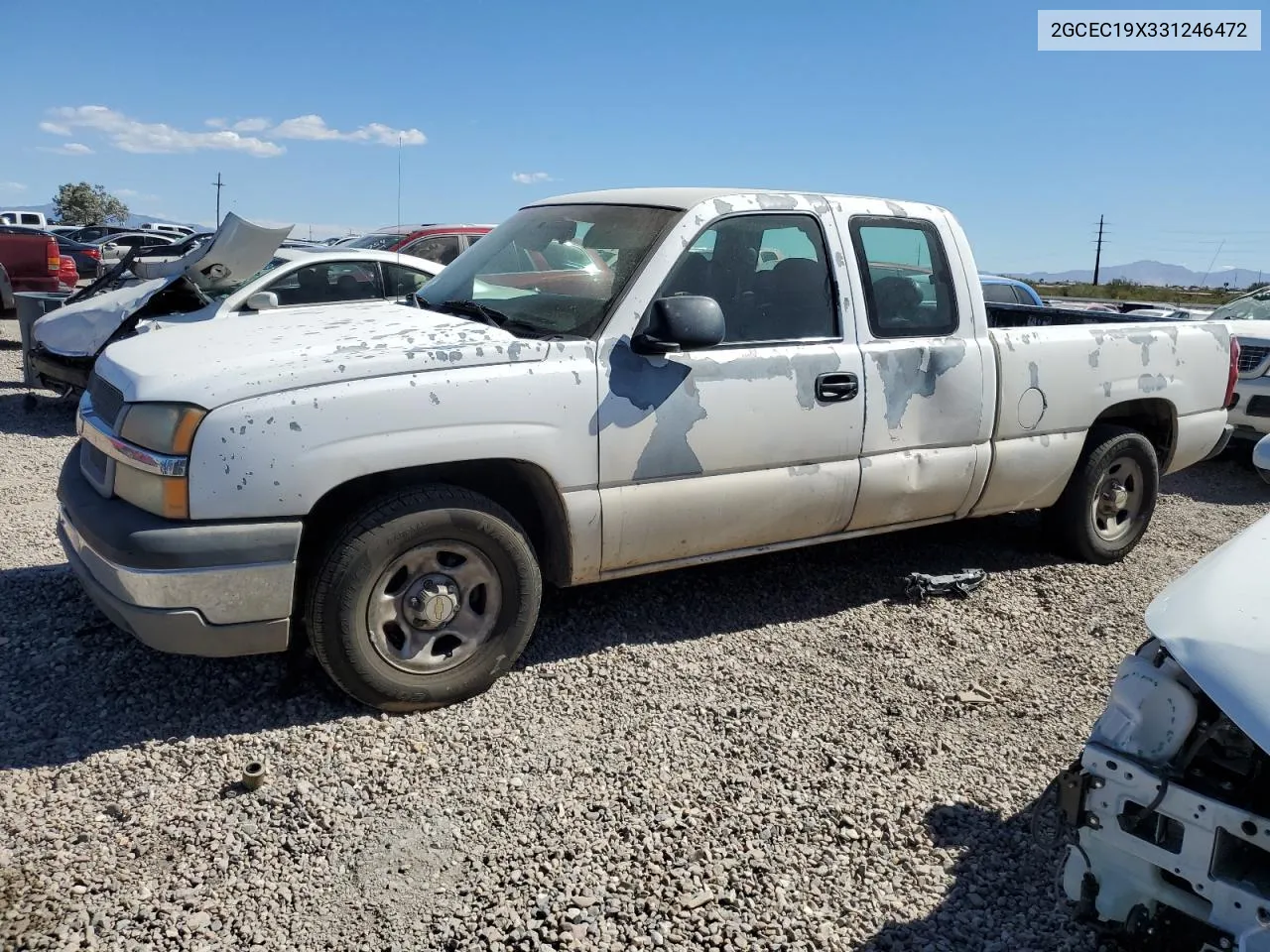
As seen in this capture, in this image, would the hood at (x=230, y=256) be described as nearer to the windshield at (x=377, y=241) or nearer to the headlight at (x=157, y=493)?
the windshield at (x=377, y=241)

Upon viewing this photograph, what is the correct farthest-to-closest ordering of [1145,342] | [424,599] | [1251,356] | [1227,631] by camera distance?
[1251,356] → [1145,342] → [424,599] → [1227,631]

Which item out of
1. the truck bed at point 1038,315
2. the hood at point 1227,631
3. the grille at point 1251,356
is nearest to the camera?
the hood at point 1227,631

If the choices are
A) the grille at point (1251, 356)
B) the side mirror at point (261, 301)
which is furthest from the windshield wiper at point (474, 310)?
the grille at point (1251, 356)

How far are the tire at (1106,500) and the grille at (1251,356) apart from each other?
A: 4.06m

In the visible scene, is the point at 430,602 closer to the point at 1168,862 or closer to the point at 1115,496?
the point at 1168,862

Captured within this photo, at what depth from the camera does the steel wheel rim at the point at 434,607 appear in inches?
138

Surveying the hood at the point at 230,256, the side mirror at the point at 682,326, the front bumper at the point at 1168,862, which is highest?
the hood at the point at 230,256

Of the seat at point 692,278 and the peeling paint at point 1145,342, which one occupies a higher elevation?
the seat at point 692,278

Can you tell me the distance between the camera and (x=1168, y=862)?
2.15m

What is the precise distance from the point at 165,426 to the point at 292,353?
0.48 m

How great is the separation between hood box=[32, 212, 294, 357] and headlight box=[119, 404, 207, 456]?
4492 millimetres

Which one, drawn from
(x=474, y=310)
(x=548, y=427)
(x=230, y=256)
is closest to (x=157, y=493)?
(x=548, y=427)

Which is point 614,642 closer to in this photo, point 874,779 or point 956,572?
point 874,779

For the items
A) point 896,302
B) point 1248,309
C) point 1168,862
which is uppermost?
point 1248,309
